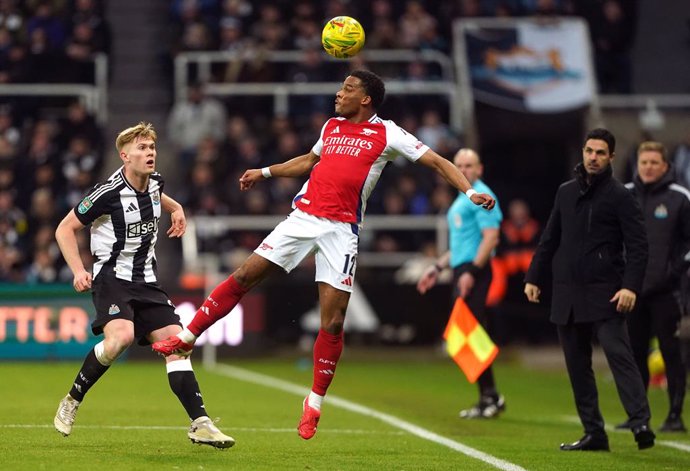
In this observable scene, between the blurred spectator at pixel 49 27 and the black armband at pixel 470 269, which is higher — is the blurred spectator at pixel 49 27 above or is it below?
above

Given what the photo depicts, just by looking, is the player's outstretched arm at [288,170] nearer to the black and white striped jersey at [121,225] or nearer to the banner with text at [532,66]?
the black and white striped jersey at [121,225]

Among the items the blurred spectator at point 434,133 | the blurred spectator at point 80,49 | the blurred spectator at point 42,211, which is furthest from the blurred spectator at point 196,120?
the blurred spectator at point 434,133

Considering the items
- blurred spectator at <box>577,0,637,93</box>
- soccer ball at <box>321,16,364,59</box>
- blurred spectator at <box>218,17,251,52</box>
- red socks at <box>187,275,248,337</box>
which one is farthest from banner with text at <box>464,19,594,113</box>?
red socks at <box>187,275,248,337</box>

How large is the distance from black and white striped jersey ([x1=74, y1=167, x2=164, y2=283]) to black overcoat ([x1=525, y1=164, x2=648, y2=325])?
3.05 meters

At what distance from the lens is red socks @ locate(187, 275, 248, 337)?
376 inches

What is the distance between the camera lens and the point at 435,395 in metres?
15.6

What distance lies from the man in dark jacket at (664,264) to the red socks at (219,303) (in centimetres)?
396

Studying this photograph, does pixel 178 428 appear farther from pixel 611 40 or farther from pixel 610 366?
pixel 611 40

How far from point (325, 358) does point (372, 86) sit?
190cm

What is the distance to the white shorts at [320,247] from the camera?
31.8ft

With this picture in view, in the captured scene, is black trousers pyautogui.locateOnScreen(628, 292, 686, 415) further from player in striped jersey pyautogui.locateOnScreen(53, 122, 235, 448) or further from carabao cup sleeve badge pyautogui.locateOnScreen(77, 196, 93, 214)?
carabao cup sleeve badge pyautogui.locateOnScreen(77, 196, 93, 214)

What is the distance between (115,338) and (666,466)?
3.72 m

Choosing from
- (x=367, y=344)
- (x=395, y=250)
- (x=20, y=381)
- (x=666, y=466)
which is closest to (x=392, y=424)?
(x=666, y=466)

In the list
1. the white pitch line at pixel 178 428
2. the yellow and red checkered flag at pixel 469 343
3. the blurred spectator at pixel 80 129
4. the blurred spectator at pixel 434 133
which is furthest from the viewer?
the blurred spectator at pixel 80 129
